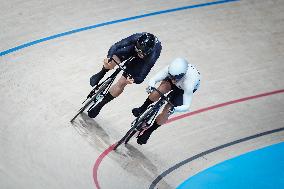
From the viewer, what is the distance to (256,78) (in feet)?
22.6

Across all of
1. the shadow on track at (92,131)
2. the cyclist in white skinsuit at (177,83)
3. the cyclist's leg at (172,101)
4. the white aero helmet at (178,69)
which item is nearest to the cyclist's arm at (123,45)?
the cyclist in white skinsuit at (177,83)

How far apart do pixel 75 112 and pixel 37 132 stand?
2.20 feet

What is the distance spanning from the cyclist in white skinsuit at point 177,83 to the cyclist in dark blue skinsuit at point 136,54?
170 millimetres

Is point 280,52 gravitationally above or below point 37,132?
below

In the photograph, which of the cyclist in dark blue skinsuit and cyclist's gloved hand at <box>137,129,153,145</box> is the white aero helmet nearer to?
the cyclist in dark blue skinsuit

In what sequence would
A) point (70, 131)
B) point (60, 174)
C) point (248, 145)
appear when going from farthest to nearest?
point (248, 145), point (70, 131), point (60, 174)

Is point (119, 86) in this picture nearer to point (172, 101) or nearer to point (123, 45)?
point (123, 45)

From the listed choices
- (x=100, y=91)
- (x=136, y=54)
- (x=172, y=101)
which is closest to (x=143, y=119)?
(x=172, y=101)

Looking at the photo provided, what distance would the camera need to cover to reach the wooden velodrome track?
4598 millimetres

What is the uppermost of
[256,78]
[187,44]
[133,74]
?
[133,74]

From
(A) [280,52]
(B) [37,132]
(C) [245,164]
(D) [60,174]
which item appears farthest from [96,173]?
(A) [280,52]

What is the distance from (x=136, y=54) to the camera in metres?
4.69

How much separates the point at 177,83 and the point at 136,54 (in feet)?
1.76

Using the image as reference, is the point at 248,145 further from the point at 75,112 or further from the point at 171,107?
the point at 75,112
